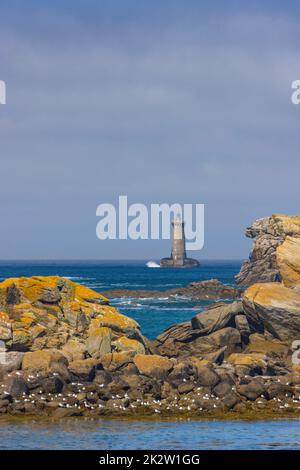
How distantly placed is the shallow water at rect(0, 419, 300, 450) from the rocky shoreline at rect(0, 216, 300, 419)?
1669mm

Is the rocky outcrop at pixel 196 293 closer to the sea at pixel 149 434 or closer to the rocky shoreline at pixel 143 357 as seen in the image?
the rocky shoreline at pixel 143 357

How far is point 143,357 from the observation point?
1485 inches

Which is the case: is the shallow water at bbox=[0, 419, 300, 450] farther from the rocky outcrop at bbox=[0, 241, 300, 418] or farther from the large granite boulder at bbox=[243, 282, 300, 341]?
the large granite boulder at bbox=[243, 282, 300, 341]

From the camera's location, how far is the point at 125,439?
1072 inches

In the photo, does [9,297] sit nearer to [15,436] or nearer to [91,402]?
[91,402]

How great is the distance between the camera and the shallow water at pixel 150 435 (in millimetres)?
26234

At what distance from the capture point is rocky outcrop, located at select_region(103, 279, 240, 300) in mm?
118125

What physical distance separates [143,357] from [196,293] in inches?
3404

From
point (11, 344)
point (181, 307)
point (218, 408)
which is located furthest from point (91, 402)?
point (181, 307)

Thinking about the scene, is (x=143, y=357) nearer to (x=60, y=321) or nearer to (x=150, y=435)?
(x=60, y=321)

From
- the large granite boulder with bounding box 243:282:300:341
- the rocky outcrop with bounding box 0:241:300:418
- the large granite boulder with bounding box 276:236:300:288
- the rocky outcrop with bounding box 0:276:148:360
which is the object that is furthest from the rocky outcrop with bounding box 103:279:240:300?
the rocky outcrop with bounding box 0:276:148:360

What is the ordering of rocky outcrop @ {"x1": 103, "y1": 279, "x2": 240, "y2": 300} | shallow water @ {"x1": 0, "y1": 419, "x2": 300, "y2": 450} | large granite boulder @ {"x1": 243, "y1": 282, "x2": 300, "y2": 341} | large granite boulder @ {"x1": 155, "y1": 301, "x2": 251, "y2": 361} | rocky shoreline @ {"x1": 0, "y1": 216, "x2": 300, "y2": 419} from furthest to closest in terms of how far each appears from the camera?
rocky outcrop @ {"x1": 103, "y1": 279, "x2": 240, "y2": 300} → large granite boulder @ {"x1": 155, "y1": 301, "x2": 251, "y2": 361} → large granite boulder @ {"x1": 243, "y1": 282, "x2": 300, "y2": 341} → rocky shoreline @ {"x1": 0, "y1": 216, "x2": 300, "y2": 419} → shallow water @ {"x1": 0, "y1": 419, "x2": 300, "y2": 450}
